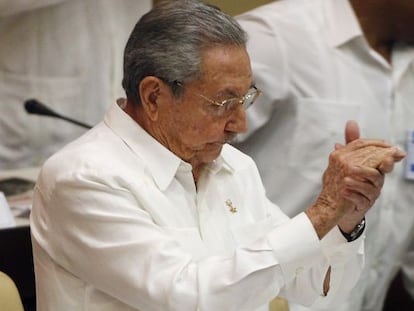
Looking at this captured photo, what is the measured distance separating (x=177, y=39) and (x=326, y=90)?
2.65 feet

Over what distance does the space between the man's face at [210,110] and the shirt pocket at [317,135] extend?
0.70 meters

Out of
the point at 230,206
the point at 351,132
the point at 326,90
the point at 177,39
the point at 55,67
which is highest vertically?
the point at 177,39

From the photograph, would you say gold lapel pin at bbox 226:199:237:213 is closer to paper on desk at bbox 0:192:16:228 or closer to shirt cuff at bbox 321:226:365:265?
shirt cuff at bbox 321:226:365:265

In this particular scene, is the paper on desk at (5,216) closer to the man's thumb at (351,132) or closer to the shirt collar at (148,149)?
the shirt collar at (148,149)

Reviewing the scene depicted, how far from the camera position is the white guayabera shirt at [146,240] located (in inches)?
53.3

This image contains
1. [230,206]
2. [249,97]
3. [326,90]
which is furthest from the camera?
[326,90]

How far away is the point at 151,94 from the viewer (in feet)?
4.74

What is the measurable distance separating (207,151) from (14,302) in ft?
1.18

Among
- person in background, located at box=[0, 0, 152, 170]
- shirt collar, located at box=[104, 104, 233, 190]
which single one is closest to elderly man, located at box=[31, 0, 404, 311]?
shirt collar, located at box=[104, 104, 233, 190]

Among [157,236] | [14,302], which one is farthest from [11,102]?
[157,236]

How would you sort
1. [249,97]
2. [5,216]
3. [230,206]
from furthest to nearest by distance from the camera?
[5,216] → [230,206] → [249,97]

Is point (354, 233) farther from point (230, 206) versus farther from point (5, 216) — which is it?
point (5, 216)

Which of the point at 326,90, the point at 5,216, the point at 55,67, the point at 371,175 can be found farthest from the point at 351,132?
the point at 55,67

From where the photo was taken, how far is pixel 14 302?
1.51 metres
